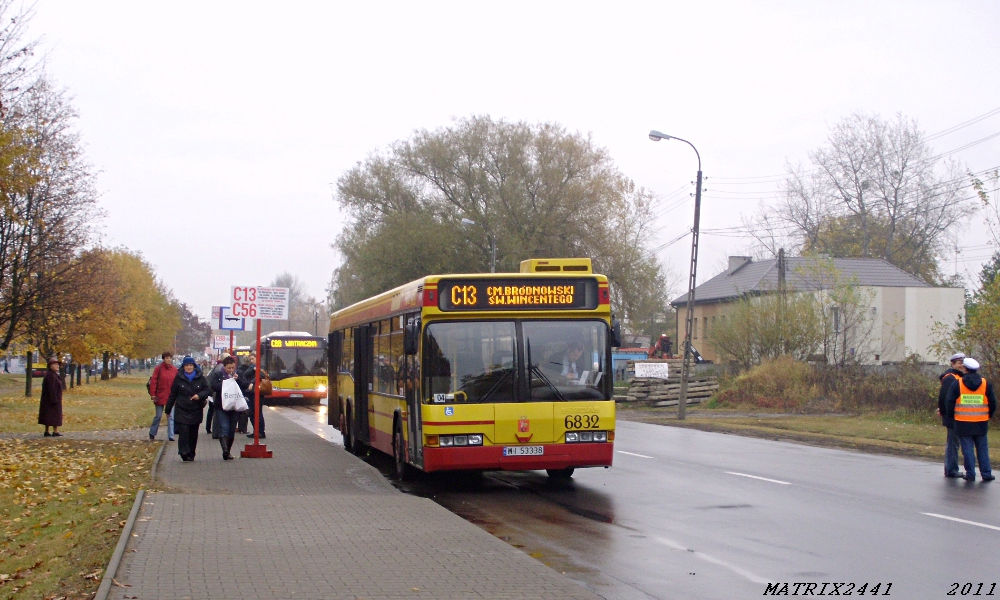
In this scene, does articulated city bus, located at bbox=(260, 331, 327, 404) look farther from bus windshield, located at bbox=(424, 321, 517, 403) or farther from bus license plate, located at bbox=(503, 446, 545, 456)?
bus license plate, located at bbox=(503, 446, 545, 456)

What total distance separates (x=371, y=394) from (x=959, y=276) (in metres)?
58.9

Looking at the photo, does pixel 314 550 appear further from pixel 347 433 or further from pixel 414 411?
pixel 347 433

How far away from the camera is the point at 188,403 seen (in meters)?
16.7

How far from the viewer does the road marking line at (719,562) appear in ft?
25.6

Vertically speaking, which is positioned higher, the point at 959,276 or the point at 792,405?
the point at 959,276

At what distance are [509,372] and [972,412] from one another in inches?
262

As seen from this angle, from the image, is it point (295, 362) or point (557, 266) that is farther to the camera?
point (295, 362)

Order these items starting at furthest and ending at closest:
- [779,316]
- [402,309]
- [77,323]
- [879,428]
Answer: [77,323] < [779,316] < [879,428] < [402,309]

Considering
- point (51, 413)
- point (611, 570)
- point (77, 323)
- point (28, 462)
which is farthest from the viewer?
point (77, 323)

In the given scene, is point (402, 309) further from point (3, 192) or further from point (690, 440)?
point (690, 440)

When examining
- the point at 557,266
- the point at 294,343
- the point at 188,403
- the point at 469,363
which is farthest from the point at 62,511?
the point at 294,343

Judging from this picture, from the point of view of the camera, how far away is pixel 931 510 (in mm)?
11406

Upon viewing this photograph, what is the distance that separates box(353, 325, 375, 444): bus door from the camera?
17250 millimetres

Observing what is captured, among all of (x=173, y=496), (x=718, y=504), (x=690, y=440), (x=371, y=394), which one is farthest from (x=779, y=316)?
(x=173, y=496)
